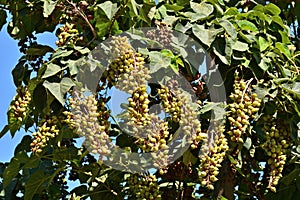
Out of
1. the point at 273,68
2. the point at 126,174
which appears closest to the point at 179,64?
Answer: the point at 273,68

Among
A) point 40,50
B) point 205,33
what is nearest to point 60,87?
point 40,50

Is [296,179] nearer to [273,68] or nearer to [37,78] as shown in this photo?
[273,68]

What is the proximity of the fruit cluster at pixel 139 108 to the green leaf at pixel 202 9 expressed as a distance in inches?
12.4

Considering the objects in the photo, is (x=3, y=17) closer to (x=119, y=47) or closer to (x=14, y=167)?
(x=14, y=167)

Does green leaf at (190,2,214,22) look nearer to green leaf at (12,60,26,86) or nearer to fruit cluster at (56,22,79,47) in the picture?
→ fruit cluster at (56,22,79,47)

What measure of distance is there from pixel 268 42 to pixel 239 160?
33 centimetres

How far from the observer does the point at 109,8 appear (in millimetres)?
1630

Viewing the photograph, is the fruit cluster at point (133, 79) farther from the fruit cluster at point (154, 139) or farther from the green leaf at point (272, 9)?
the green leaf at point (272, 9)

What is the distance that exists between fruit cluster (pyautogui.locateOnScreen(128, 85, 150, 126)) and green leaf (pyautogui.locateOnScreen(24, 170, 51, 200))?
0.58 meters

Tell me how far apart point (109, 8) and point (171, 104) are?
0.29 meters

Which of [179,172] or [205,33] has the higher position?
[205,33]

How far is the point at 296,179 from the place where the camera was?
5.96 ft

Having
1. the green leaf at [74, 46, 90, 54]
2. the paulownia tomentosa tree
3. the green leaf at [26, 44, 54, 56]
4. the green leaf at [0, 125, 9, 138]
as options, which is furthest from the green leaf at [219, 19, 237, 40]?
the green leaf at [0, 125, 9, 138]

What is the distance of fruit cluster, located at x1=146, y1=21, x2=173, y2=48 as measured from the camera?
1670 millimetres
